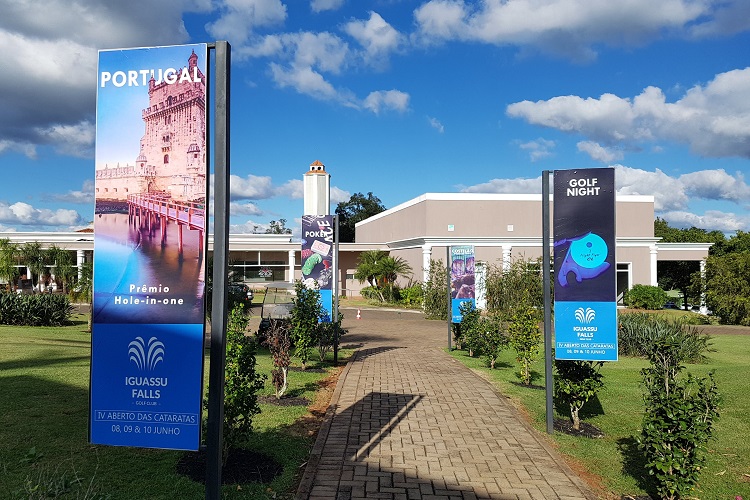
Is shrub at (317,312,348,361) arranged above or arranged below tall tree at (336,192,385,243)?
below

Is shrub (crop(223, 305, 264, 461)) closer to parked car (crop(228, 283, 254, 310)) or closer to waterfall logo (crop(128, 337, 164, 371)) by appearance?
waterfall logo (crop(128, 337, 164, 371))

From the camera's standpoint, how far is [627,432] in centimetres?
692

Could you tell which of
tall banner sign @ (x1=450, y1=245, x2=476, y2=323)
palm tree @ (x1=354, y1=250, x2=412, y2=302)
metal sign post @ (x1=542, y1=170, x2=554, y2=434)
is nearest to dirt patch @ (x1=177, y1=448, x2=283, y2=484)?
metal sign post @ (x1=542, y1=170, x2=554, y2=434)

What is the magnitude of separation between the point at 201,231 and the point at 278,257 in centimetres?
3941

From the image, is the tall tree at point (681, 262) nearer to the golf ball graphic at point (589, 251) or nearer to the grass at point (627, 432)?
the grass at point (627, 432)

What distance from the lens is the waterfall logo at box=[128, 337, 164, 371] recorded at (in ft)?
11.1

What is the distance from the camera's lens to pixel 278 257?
4225 cm

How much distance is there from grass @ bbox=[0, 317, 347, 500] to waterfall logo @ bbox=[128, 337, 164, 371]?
1066 millimetres

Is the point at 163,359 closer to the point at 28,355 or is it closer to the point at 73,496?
the point at 73,496

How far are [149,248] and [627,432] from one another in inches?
237

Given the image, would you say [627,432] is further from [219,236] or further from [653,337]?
[653,337]

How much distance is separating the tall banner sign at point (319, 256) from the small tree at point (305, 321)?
37.7 inches

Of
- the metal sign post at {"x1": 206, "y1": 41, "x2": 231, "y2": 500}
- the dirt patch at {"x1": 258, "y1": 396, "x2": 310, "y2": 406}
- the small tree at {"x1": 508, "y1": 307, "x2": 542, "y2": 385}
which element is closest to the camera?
the metal sign post at {"x1": 206, "y1": 41, "x2": 231, "y2": 500}

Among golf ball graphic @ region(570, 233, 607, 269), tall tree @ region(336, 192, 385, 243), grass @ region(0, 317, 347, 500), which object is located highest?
tall tree @ region(336, 192, 385, 243)
